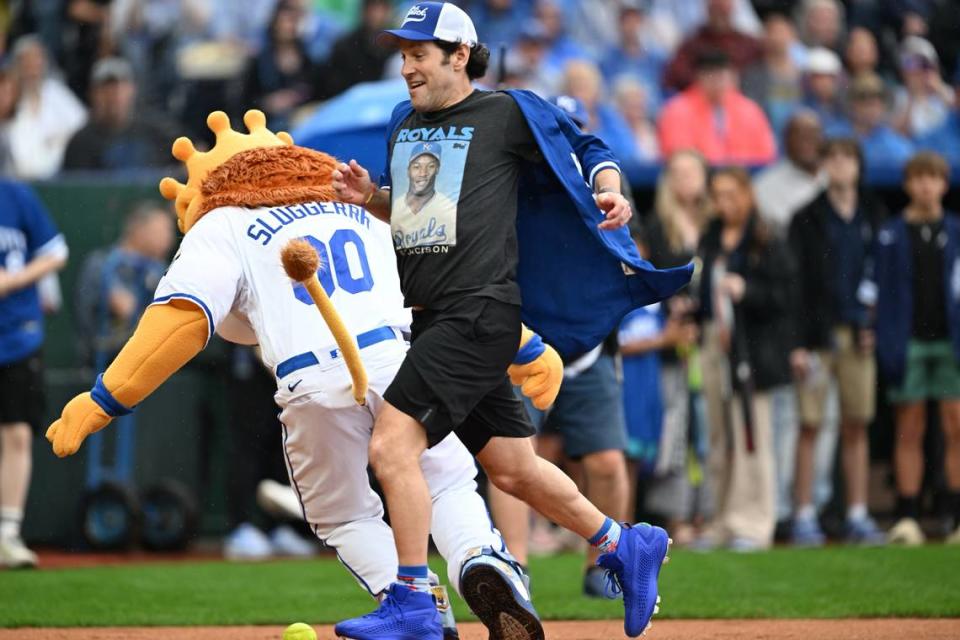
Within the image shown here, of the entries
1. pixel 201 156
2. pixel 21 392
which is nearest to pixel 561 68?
pixel 21 392

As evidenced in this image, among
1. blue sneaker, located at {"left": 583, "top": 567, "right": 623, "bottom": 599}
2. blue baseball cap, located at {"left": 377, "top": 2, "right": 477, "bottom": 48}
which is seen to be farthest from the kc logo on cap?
blue sneaker, located at {"left": 583, "top": 567, "right": 623, "bottom": 599}

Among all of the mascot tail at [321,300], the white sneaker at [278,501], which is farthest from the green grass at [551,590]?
the mascot tail at [321,300]

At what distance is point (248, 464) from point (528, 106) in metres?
6.05

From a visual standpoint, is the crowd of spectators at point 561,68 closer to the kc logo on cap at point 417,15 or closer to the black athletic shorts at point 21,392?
the black athletic shorts at point 21,392

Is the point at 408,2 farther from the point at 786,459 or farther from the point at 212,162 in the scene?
the point at 212,162

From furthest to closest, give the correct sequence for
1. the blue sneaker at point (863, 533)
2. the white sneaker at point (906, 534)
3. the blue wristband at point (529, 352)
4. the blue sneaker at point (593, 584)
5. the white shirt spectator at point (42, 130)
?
the white shirt spectator at point (42, 130)
the blue sneaker at point (863, 533)
the white sneaker at point (906, 534)
the blue sneaker at point (593, 584)
the blue wristband at point (529, 352)

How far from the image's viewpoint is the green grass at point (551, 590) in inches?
292

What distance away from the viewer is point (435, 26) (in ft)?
17.9

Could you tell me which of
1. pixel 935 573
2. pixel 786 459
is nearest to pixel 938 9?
pixel 786 459

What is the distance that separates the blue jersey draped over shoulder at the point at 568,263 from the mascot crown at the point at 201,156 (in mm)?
842

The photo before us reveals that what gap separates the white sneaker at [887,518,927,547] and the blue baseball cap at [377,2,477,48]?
6366 millimetres

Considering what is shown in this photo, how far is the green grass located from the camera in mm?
7410

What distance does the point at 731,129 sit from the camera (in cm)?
1295

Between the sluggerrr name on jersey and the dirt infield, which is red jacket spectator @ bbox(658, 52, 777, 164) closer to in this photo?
the dirt infield
